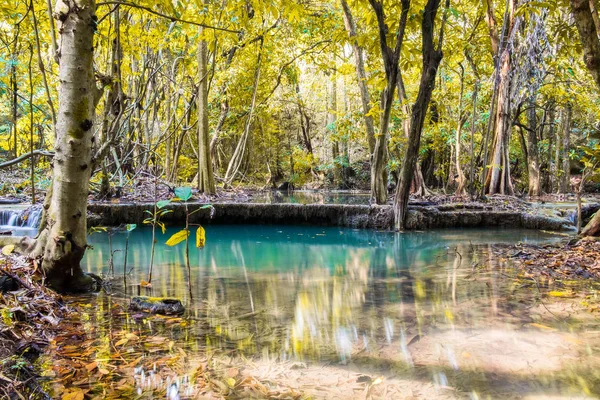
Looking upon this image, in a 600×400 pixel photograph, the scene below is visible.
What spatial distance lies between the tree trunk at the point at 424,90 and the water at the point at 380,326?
99.2 inches

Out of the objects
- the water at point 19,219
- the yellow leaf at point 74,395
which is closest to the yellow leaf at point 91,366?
the yellow leaf at point 74,395

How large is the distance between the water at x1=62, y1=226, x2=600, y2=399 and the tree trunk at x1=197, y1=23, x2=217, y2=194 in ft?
A: 19.7

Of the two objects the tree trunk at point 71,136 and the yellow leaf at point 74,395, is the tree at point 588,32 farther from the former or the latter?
the yellow leaf at point 74,395

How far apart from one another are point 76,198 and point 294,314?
185cm

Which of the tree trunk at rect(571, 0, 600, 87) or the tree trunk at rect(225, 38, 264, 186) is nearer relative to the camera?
the tree trunk at rect(571, 0, 600, 87)

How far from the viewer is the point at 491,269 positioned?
4730 mm

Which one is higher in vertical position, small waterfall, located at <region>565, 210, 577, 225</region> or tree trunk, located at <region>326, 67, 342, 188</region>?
tree trunk, located at <region>326, 67, 342, 188</region>

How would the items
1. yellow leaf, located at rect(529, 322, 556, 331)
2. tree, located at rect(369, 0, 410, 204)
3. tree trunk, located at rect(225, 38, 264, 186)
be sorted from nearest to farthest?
yellow leaf, located at rect(529, 322, 556, 331)
tree, located at rect(369, 0, 410, 204)
tree trunk, located at rect(225, 38, 264, 186)

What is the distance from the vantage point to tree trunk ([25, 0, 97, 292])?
3.06 metres

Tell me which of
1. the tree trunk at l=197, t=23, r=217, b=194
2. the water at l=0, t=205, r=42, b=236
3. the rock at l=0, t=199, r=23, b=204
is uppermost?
the tree trunk at l=197, t=23, r=217, b=194

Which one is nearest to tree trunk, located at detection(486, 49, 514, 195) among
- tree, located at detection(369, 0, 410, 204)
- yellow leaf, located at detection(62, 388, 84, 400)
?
tree, located at detection(369, 0, 410, 204)

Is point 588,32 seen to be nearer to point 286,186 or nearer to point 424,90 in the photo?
point 424,90

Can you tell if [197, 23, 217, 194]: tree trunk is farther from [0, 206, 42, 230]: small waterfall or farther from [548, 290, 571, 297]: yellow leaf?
[548, 290, 571, 297]: yellow leaf

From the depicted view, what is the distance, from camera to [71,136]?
10.2 feet
